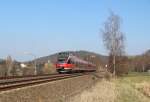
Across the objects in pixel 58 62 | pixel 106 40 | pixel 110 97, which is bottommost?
pixel 110 97

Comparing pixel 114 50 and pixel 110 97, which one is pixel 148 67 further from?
pixel 110 97

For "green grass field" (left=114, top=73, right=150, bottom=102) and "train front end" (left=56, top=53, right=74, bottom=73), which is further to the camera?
"train front end" (left=56, top=53, right=74, bottom=73)

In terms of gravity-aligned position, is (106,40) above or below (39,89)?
above

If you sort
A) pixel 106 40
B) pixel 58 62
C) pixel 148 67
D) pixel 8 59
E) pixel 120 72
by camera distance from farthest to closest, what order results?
1. pixel 148 67
2. pixel 8 59
3. pixel 120 72
4. pixel 106 40
5. pixel 58 62

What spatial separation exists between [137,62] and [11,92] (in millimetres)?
182715

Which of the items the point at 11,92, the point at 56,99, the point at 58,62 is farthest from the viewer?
the point at 58,62

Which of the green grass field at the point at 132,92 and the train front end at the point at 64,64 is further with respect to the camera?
the train front end at the point at 64,64

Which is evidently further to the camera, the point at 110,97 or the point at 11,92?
the point at 110,97

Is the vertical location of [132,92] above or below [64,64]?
below

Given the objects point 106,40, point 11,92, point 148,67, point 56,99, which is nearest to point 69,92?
point 56,99

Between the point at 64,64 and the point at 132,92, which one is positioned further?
the point at 64,64

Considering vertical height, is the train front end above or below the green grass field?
above

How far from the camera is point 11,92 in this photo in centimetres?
1379

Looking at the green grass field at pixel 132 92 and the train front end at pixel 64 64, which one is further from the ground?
the train front end at pixel 64 64
